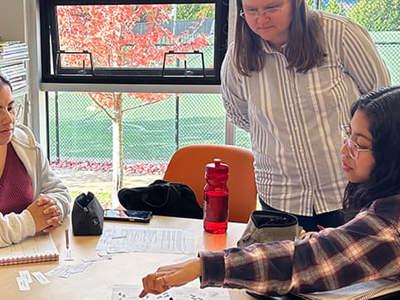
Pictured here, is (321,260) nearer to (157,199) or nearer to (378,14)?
(157,199)

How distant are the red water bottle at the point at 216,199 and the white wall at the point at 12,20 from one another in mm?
1631

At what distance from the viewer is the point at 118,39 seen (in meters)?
2.88

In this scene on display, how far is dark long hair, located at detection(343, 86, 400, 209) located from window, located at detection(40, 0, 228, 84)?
5.72ft

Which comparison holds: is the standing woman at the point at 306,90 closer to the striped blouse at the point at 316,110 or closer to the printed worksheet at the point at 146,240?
the striped blouse at the point at 316,110

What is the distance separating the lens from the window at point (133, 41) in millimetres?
2809

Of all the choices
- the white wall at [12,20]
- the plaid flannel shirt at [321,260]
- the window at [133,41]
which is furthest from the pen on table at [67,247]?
the white wall at [12,20]

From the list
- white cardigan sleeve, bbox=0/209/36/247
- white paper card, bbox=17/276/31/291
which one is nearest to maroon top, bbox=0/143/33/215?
white cardigan sleeve, bbox=0/209/36/247

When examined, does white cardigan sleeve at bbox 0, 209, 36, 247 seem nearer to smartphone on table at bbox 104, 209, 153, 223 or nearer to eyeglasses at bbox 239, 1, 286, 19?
smartphone on table at bbox 104, 209, 153, 223

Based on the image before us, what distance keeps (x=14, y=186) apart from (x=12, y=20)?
1.36 metres

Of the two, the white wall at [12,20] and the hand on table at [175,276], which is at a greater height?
the white wall at [12,20]

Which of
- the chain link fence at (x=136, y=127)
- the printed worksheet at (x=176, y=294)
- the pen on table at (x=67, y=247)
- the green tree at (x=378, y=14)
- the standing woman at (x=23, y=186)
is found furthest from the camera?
the chain link fence at (x=136, y=127)

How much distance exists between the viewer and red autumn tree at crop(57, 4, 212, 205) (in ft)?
9.29

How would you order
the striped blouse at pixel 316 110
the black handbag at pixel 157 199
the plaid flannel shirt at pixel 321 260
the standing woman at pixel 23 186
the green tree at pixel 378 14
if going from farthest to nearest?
the green tree at pixel 378 14, the black handbag at pixel 157 199, the striped blouse at pixel 316 110, the standing woman at pixel 23 186, the plaid flannel shirt at pixel 321 260

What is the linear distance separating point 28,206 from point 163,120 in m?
1.34
